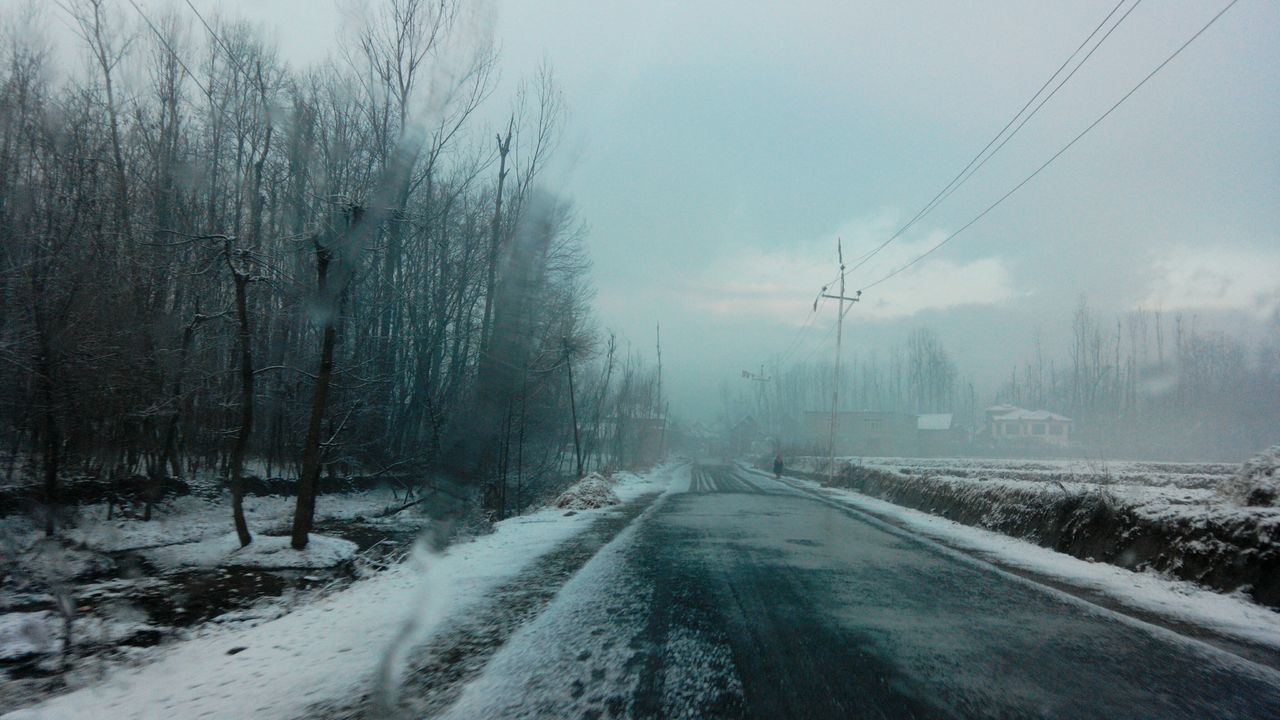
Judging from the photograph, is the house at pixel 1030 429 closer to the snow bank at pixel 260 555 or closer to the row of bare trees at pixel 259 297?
the row of bare trees at pixel 259 297

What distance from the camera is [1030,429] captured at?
80.3 metres

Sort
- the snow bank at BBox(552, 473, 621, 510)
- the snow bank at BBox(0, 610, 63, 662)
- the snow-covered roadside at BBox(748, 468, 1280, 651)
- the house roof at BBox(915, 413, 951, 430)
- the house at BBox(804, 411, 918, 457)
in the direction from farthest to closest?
the house at BBox(804, 411, 918, 457), the house roof at BBox(915, 413, 951, 430), the snow bank at BBox(552, 473, 621, 510), the snow-covered roadside at BBox(748, 468, 1280, 651), the snow bank at BBox(0, 610, 63, 662)

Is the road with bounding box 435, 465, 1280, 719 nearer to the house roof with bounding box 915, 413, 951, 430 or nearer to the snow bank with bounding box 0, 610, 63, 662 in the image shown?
the snow bank with bounding box 0, 610, 63, 662

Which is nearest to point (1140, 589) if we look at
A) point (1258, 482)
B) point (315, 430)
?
Result: point (1258, 482)

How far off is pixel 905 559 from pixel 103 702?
8613 mm

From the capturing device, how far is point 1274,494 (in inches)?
308

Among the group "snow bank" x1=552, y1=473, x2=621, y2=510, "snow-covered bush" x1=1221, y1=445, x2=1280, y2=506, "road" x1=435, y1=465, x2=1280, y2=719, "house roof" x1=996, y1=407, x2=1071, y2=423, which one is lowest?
"snow bank" x1=552, y1=473, x2=621, y2=510

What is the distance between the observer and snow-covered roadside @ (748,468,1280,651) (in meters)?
5.89

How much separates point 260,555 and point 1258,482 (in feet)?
46.9

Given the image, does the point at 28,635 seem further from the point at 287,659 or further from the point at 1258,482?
the point at 1258,482

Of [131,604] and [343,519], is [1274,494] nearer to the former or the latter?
[131,604]

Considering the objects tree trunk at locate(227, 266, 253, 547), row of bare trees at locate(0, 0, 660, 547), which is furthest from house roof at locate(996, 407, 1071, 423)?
tree trunk at locate(227, 266, 253, 547)

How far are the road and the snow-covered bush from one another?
304 cm

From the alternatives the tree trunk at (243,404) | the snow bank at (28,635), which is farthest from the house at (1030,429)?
the snow bank at (28,635)
